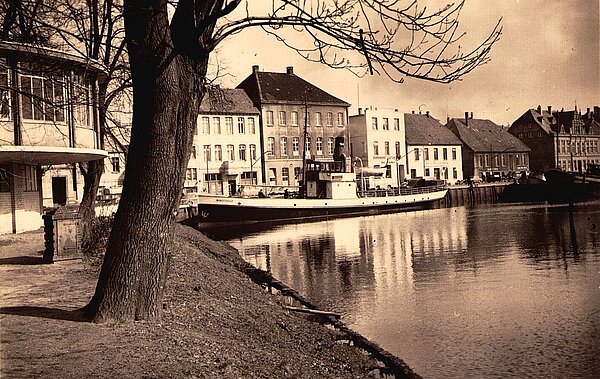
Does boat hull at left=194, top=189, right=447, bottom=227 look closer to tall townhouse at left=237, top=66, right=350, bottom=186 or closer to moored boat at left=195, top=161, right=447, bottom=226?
moored boat at left=195, top=161, right=447, bottom=226

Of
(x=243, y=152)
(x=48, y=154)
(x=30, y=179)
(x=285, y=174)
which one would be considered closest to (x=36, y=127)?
(x=48, y=154)

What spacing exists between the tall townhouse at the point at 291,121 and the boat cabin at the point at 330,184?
440 centimetres

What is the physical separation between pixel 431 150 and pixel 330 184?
32.1 metres

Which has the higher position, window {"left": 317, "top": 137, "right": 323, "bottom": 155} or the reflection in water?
window {"left": 317, "top": 137, "right": 323, "bottom": 155}

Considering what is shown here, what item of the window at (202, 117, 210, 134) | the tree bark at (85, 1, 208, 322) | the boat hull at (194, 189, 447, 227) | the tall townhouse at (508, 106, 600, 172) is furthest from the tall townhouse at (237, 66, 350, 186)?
the tree bark at (85, 1, 208, 322)

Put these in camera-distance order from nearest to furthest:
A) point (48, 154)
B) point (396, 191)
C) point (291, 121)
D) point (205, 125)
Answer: point (48, 154)
point (205, 125)
point (396, 191)
point (291, 121)

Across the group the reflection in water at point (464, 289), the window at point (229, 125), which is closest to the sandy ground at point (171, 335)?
the reflection in water at point (464, 289)

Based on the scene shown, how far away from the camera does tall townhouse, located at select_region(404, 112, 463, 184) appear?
8475 centimetres

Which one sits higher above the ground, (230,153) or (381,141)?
(381,141)

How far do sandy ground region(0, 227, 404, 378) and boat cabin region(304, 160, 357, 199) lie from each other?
4276 centimetres

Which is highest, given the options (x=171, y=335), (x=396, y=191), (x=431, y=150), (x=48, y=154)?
(x=431, y=150)

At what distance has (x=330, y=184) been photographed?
5872 cm

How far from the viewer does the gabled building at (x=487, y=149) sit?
96562 mm

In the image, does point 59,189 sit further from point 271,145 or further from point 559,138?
point 559,138
